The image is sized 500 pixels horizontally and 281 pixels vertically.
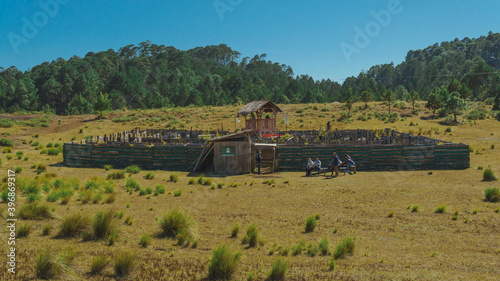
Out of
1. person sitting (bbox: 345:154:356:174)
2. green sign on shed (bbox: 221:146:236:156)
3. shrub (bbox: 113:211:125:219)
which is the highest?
green sign on shed (bbox: 221:146:236:156)

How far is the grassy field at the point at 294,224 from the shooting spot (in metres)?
8.54

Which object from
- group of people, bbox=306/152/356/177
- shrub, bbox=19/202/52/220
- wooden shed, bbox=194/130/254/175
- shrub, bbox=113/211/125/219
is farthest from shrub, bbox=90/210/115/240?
group of people, bbox=306/152/356/177

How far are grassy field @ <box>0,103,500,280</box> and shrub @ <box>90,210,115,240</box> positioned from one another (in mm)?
347

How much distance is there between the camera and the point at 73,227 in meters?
10.4

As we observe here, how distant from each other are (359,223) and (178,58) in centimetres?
15614

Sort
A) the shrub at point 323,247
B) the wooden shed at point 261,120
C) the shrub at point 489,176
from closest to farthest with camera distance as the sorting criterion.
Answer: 1. the shrub at point 323,247
2. the shrub at point 489,176
3. the wooden shed at point 261,120

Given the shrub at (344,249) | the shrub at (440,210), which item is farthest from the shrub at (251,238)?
the shrub at (440,210)

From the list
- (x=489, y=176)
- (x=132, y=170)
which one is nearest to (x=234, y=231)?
(x=132, y=170)

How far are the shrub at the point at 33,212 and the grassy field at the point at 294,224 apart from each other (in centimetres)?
17

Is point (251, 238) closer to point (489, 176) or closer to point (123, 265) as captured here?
point (123, 265)

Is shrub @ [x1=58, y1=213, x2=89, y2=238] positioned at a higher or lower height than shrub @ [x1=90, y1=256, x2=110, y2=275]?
higher

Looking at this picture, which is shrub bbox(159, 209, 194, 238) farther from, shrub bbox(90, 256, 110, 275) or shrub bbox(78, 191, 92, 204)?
shrub bbox(78, 191, 92, 204)

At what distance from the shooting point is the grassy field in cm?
854

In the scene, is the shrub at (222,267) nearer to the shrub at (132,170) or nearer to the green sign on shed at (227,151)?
the green sign on shed at (227,151)
